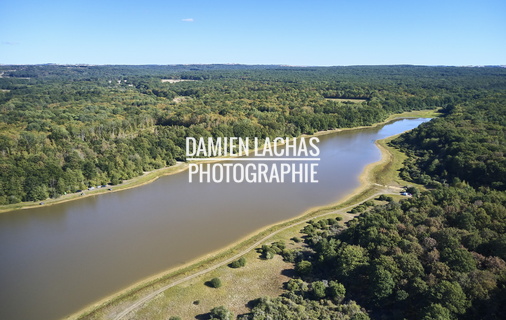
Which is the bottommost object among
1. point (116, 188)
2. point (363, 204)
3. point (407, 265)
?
point (116, 188)

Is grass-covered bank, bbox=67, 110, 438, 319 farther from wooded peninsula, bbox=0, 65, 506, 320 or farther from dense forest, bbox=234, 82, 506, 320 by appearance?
dense forest, bbox=234, 82, 506, 320

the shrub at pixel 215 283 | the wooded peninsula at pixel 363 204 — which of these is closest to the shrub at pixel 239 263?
the wooded peninsula at pixel 363 204

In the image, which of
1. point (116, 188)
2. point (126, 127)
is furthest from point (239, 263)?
point (126, 127)

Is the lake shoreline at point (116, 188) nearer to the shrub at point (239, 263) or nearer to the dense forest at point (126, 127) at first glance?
the dense forest at point (126, 127)

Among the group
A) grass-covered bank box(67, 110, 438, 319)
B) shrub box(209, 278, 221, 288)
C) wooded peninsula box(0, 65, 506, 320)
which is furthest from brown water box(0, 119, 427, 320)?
wooded peninsula box(0, 65, 506, 320)

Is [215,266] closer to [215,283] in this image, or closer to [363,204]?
[215,283]
